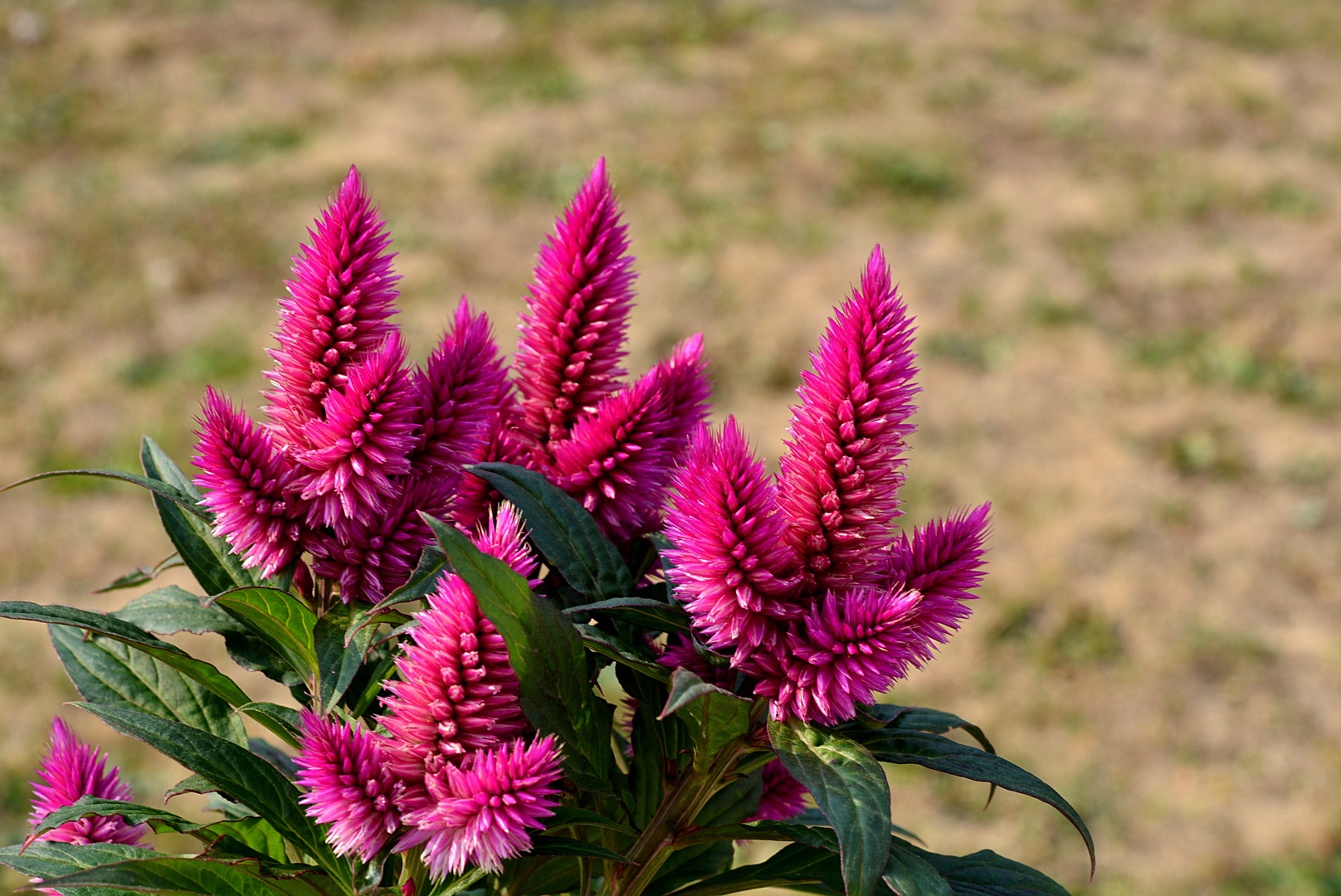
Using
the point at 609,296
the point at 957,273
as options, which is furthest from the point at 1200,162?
the point at 609,296

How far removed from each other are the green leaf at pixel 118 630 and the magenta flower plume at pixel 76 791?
11cm

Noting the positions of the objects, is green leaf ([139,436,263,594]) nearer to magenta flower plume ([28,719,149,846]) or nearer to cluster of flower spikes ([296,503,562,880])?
magenta flower plume ([28,719,149,846])

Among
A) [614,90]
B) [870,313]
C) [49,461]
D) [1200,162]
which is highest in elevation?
[614,90]

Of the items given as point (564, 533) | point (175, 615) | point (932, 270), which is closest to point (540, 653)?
point (564, 533)

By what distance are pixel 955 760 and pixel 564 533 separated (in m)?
0.32

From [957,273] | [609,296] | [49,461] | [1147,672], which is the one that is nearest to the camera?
[609,296]

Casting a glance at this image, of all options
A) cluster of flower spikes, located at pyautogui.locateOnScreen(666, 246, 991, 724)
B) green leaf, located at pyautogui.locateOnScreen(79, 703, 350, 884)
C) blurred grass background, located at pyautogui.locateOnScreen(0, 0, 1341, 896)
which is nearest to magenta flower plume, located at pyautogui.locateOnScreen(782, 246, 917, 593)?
cluster of flower spikes, located at pyautogui.locateOnScreen(666, 246, 991, 724)

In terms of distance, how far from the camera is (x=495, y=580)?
76cm

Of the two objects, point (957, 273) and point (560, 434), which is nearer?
point (560, 434)

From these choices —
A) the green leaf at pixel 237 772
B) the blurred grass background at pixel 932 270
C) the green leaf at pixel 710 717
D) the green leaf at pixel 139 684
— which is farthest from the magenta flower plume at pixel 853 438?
the blurred grass background at pixel 932 270

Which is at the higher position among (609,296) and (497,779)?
(609,296)

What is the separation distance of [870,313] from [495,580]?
30cm

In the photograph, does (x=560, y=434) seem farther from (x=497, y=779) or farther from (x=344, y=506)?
(x=497, y=779)

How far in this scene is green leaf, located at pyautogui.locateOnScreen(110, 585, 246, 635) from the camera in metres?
0.97
